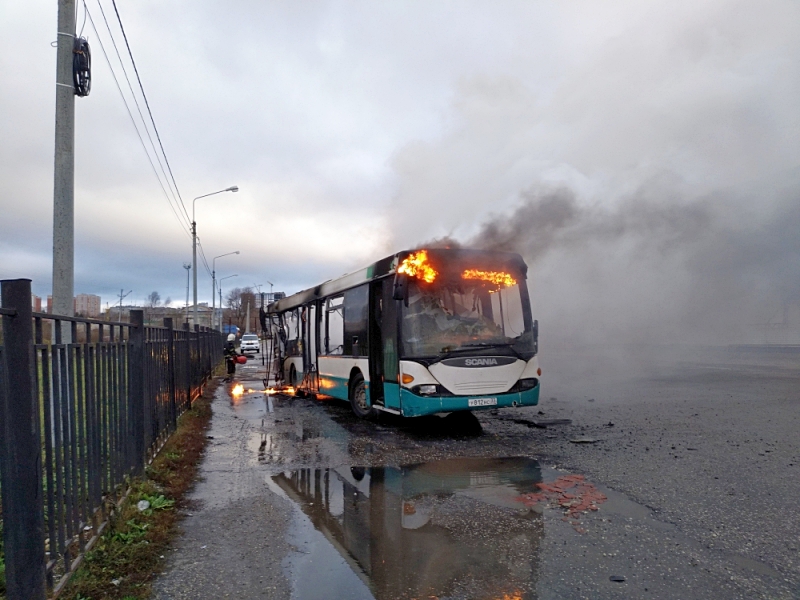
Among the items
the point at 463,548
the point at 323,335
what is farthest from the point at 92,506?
the point at 323,335

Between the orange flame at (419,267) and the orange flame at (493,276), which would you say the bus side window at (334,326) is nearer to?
the orange flame at (419,267)

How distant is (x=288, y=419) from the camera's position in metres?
11.6

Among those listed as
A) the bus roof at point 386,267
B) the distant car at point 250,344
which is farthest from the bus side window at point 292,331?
the distant car at point 250,344

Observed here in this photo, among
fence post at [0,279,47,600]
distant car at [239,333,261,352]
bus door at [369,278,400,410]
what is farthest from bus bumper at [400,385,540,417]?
distant car at [239,333,261,352]

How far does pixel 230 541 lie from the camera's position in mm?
4680

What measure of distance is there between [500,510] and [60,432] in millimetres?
3524

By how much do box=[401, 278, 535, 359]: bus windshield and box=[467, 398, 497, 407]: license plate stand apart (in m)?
0.76

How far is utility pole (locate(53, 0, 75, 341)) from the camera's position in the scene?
6.96 meters

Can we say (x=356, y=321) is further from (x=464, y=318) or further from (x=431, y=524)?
(x=431, y=524)

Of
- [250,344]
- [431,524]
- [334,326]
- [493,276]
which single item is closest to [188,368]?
[334,326]

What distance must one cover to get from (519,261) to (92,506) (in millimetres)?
→ 7232

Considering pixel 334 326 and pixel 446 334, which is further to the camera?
pixel 334 326

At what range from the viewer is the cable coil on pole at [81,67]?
292 inches

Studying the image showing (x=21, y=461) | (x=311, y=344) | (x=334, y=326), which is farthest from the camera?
(x=311, y=344)
